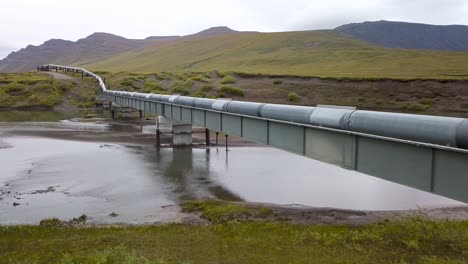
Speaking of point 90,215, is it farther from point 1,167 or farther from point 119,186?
point 1,167

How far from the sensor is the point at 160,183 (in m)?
21.7

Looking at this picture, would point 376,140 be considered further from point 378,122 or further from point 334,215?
point 334,215

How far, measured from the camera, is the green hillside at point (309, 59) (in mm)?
90500

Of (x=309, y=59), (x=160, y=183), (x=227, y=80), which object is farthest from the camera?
(x=309, y=59)

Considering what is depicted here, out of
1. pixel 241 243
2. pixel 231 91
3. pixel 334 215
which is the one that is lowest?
pixel 334 215

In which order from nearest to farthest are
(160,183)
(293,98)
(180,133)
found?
(160,183)
(180,133)
(293,98)

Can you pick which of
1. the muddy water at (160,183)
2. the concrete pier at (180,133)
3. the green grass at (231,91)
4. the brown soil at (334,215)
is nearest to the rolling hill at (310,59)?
the green grass at (231,91)

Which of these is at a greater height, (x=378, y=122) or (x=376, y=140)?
(x=378, y=122)

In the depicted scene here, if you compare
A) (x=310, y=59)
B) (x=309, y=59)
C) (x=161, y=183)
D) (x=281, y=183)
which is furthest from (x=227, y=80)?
(x=281, y=183)

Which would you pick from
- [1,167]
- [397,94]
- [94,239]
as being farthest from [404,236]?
[397,94]

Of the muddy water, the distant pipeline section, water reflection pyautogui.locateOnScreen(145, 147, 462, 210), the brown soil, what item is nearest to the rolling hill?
water reflection pyautogui.locateOnScreen(145, 147, 462, 210)

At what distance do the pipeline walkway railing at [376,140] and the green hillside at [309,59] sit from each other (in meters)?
65.2

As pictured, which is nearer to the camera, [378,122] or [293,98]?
[378,122]

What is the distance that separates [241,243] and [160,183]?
34.6 ft
